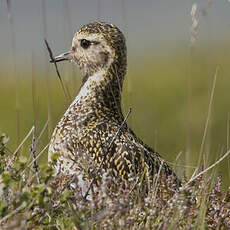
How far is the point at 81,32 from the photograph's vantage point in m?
5.48

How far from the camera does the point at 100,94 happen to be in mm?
5359

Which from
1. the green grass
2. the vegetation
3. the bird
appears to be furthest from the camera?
the bird

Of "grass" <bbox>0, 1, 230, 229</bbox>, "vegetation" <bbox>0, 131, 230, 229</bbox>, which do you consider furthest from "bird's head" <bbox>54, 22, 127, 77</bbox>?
"vegetation" <bbox>0, 131, 230, 229</bbox>

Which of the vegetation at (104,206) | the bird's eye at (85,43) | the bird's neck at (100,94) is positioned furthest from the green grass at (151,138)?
the bird's eye at (85,43)

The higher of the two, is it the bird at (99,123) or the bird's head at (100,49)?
the bird's head at (100,49)

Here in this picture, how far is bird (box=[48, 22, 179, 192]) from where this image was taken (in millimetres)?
4602

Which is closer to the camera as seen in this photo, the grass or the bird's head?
the grass

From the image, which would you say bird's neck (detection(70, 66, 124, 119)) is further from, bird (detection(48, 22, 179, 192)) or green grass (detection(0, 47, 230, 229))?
green grass (detection(0, 47, 230, 229))

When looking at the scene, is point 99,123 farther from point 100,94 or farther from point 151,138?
point 151,138

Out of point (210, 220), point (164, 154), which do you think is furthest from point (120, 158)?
point (164, 154)

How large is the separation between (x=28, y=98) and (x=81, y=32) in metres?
8.54

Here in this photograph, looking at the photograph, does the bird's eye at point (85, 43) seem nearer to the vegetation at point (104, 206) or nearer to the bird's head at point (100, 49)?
the bird's head at point (100, 49)

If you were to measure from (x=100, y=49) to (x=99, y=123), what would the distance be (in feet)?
2.40

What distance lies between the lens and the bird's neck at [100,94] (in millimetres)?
5246
